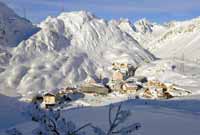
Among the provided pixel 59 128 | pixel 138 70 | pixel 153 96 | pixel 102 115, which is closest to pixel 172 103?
pixel 153 96

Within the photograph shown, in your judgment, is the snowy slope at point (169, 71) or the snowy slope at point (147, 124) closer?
the snowy slope at point (147, 124)

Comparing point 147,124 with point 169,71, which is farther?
point 169,71

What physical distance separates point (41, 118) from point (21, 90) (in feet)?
554

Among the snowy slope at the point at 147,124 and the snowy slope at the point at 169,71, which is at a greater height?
the snowy slope at the point at 169,71

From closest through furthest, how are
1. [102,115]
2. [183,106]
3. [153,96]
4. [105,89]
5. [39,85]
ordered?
[102,115] < [183,106] < [153,96] < [105,89] < [39,85]

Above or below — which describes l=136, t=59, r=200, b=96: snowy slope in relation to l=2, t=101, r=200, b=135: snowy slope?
above

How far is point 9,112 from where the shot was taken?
47.6 m

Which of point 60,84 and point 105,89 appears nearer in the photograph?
point 105,89

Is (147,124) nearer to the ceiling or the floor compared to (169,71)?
nearer to the floor

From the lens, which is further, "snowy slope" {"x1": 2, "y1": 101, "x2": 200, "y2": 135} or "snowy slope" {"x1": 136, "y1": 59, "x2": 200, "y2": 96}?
"snowy slope" {"x1": 136, "y1": 59, "x2": 200, "y2": 96}

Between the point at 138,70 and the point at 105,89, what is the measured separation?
7270 centimetres

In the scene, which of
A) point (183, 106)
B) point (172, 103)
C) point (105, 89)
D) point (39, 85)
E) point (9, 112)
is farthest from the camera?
point (39, 85)

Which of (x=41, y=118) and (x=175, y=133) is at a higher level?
(x=41, y=118)

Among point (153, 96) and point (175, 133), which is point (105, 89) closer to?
point (153, 96)
